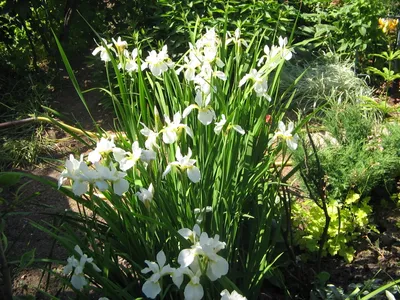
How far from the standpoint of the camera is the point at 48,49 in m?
5.11

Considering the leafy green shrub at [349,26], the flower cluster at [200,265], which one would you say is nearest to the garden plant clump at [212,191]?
the flower cluster at [200,265]

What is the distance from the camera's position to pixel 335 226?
271 cm

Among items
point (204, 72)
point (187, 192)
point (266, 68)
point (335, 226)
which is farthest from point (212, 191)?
point (335, 226)

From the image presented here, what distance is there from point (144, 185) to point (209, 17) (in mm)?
2977

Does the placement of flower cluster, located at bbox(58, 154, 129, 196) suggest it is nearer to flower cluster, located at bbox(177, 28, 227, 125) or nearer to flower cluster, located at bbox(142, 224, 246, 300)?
flower cluster, located at bbox(142, 224, 246, 300)

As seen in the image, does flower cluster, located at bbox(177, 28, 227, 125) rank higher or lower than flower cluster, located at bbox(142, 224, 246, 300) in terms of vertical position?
higher

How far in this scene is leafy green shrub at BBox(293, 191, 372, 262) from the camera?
2.69 m

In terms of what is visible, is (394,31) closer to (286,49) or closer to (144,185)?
(286,49)

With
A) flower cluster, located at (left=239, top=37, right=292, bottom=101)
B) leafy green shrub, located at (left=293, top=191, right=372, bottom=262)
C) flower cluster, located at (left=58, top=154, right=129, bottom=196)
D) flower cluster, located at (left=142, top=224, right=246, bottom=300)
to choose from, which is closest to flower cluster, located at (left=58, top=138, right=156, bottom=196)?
flower cluster, located at (left=58, top=154, right=129, bottom=196)

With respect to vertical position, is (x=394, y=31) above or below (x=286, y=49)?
below

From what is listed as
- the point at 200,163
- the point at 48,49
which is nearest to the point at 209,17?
the point at 48,49

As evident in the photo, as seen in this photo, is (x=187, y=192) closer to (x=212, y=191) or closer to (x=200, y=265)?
(x=212, y=191)

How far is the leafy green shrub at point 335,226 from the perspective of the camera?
106 inches

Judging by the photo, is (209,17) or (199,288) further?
(209,17)
